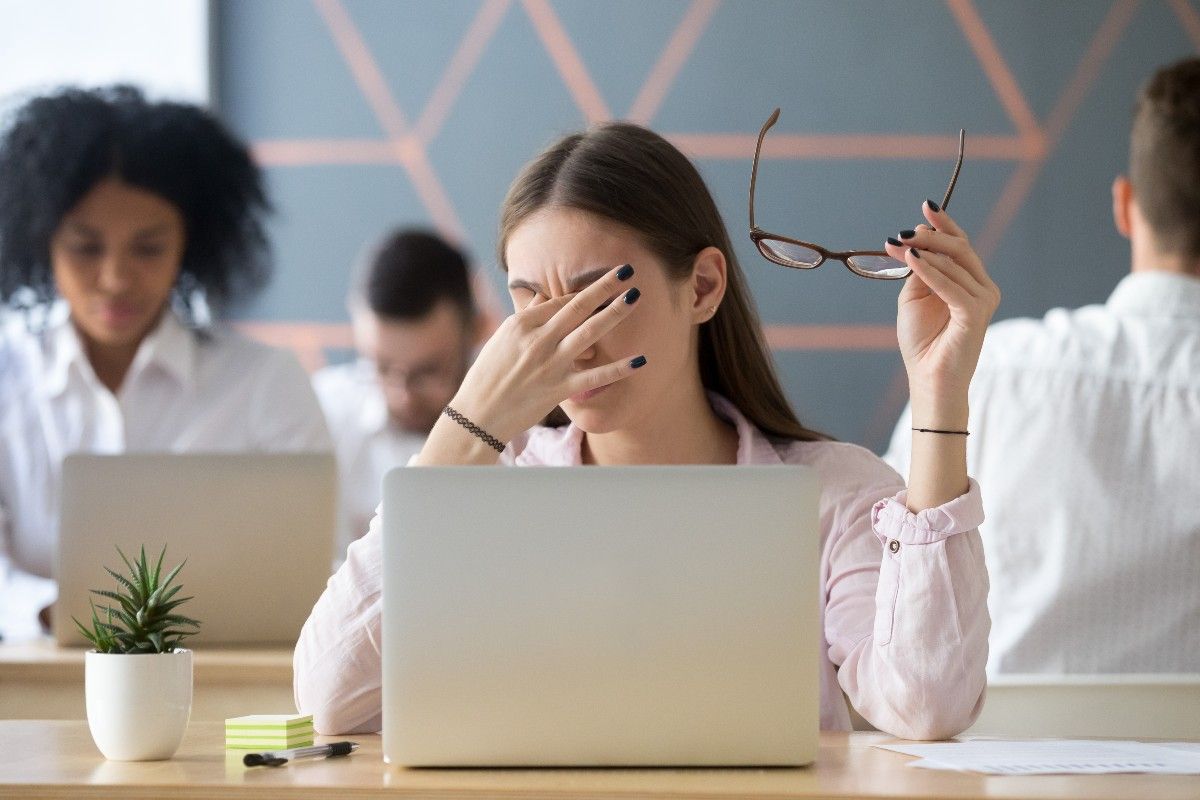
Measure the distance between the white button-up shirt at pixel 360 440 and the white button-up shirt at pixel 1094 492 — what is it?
2.12 m

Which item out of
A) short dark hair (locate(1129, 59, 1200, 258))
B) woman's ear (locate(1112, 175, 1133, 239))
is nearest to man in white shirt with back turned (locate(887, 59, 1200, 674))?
short dark hair (locate(1129, 59, 1200, 258))

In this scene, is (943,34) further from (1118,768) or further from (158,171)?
(1118,768)

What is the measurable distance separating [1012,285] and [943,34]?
750mm

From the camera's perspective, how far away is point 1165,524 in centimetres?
222

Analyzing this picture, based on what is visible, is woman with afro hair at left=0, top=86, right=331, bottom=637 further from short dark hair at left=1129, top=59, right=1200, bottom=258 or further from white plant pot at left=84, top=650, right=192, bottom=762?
white plant pot at left=84, top=650, right=192, bottom=762

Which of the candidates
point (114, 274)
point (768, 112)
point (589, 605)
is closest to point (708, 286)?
point (589, 605)

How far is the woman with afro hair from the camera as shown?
3.22m

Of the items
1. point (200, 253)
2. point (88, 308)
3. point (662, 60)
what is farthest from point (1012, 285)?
point (88, 308)

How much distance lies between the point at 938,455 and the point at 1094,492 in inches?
37.9

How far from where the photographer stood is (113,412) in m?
3.31

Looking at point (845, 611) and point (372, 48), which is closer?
point (845, 611)

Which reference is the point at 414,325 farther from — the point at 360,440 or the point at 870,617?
the point at 870,617

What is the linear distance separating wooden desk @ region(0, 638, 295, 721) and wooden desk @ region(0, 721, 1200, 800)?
892 millimetres

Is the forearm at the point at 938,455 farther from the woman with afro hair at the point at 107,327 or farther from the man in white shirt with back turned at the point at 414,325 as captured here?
the man in white shirt with back turned at the point at 414,325
